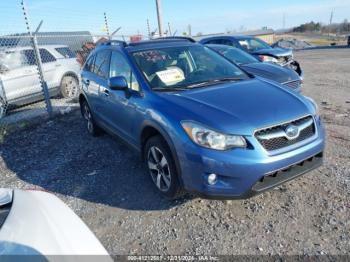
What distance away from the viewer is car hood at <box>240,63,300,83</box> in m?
6.34

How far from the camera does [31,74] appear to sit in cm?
864

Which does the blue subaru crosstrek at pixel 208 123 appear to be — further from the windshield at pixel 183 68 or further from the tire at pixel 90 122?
the tire at pixel 90 122

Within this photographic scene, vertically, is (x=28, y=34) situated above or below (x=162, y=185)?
above

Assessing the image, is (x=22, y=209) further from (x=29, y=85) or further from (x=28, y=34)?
(x=29, y=85)

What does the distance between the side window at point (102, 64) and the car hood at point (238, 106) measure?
1.82m

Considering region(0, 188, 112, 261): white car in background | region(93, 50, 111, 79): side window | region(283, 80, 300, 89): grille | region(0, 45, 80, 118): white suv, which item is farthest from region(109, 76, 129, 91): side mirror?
region(0, 45, 80, 118): white suv

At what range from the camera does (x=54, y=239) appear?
68.2 inches

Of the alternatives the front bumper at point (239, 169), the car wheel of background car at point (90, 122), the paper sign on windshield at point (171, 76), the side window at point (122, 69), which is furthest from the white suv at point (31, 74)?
the front bumper at point (239, 169)

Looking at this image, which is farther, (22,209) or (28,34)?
(28,34)

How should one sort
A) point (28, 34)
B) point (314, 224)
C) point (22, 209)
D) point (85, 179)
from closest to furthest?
point (22, 209)
point (314, 224)
point (85, 179)
point (28, 34)

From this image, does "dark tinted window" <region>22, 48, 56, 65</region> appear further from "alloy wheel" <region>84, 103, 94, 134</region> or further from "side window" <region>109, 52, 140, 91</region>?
"side window" <region>109, 52, 140, 91</region>

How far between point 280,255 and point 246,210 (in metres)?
0.71

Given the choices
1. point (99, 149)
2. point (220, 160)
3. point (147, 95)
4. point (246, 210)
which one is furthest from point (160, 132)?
point (99, 149)

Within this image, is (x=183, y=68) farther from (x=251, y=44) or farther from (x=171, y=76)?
(x=251, y=44)
